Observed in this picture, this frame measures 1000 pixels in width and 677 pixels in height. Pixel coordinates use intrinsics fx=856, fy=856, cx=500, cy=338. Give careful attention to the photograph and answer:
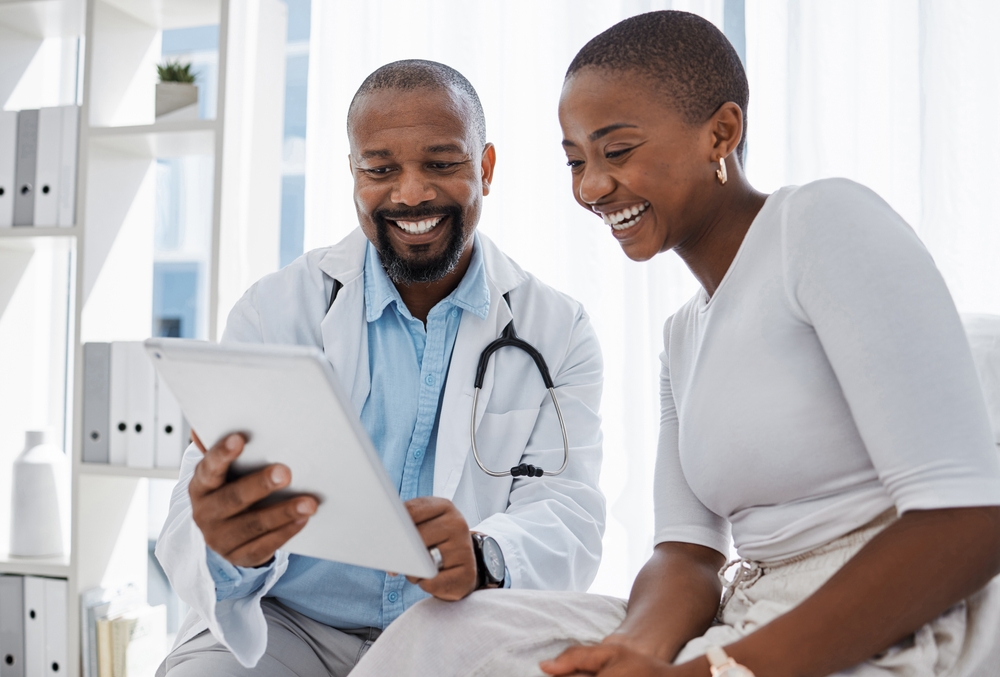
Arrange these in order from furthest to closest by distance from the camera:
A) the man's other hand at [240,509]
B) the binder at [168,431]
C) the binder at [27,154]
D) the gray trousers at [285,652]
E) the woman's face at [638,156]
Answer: the binder at [27,154] → the binder at [168,431] → the gray trousers at [285,652] → the woman's face at [638,156] → the man's other hand at [240,509]

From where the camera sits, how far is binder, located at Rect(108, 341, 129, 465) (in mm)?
1993

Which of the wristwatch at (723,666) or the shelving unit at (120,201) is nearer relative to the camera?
the wristwatch at (723,666)

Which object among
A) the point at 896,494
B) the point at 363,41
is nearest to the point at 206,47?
the point at 363,41

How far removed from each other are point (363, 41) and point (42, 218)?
920mm

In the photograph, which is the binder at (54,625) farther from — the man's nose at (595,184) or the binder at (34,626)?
the man's nose at (595,184)

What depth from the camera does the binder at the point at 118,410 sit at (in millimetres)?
1993

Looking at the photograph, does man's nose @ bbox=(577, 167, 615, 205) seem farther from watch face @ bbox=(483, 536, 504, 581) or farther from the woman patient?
watch face @ bbox=(483, 536, 504, 581)

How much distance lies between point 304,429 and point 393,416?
2.19 ft

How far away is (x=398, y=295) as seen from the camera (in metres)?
1.49

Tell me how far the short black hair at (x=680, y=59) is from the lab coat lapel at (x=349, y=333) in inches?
24.7

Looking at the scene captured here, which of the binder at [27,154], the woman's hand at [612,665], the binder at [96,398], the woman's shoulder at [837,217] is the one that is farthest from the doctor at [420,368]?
the binder at [27,154]

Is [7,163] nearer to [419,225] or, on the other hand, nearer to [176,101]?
[176,101]

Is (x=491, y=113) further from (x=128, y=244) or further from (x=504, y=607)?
(x=504, y=607)

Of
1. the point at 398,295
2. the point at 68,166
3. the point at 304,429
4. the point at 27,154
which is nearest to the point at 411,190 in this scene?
the point at 398,295
